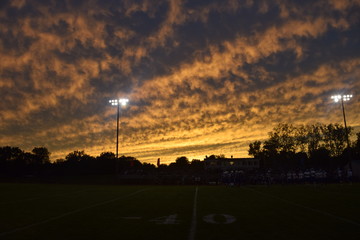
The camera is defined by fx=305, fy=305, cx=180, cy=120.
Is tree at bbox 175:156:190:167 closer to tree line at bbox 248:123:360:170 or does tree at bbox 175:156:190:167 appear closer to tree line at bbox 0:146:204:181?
tree line at bbox 0:146:204:181

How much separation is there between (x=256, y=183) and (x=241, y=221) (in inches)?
1144

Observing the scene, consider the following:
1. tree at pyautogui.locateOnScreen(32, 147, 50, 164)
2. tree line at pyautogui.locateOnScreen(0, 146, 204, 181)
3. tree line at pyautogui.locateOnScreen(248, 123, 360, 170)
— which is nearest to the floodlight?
tree line at pyautogui.locateOnScreen(0, 146, 204, 181)

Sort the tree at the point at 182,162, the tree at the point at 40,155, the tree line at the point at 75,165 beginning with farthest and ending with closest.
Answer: the tree at the point at 182,162 → the tree at the point at 40,155 → the tree line at the point at 75,165

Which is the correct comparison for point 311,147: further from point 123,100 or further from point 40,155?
point 40,155

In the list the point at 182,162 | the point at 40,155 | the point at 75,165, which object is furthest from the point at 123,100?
the point at 182,162

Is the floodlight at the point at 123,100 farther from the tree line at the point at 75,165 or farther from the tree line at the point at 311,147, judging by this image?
the tree line at the point at 311,147

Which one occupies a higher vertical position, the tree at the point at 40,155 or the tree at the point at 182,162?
the tree at the point at 40,155

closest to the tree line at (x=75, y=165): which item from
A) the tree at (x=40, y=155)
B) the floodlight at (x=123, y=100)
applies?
the tree at (x=40, y=155)

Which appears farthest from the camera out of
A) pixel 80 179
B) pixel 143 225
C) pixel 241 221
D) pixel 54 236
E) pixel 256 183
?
pixel 80 179

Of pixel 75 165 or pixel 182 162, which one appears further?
pixel 182 162

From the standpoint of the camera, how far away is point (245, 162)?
80500 millimetres

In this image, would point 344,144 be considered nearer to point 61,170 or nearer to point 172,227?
point 61,170

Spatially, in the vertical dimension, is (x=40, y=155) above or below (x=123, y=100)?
below

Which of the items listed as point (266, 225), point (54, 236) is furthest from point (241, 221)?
point (54, 236)
